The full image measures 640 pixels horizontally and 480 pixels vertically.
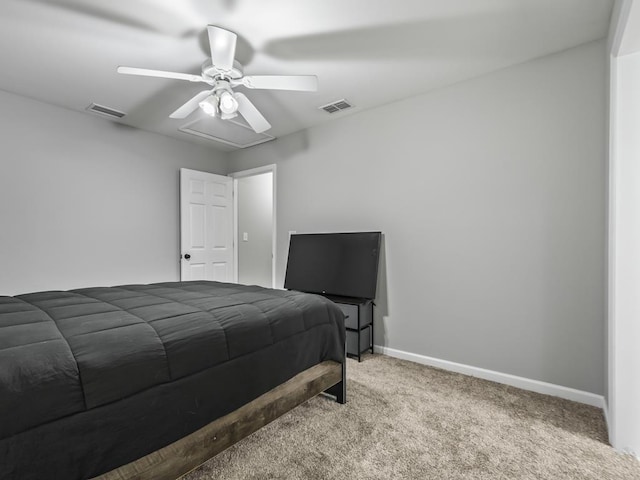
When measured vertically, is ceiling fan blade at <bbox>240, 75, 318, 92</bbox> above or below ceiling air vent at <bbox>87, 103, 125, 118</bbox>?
below

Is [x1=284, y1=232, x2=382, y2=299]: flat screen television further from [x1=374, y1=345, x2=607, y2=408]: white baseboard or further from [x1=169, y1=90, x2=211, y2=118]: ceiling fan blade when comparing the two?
[x1=169, y1=90, x2=211, y2=118]: ceiling fan blade

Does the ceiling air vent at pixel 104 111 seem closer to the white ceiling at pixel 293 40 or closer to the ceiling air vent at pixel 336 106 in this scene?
the white ceiling at pixel 293 40

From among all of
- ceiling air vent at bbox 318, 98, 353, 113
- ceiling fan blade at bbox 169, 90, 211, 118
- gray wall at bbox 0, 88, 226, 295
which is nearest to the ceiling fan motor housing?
ceiling fan blade at bbox 169, 90, 211, 118

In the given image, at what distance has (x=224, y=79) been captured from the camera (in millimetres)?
2420

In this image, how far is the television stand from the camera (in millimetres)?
3102

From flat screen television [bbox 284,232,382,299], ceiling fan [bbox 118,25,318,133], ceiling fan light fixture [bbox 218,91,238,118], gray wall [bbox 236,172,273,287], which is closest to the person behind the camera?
ceiling fan [bbox 118,25,318,133]

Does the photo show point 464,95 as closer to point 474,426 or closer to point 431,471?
point 474,426

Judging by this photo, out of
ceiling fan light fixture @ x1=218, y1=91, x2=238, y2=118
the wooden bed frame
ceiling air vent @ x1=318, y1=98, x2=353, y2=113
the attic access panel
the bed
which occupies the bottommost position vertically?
the wooden bed frame

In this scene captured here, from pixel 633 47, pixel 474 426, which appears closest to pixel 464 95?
pixel 633 47

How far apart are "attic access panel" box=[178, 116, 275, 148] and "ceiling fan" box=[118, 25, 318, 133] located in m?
1.09

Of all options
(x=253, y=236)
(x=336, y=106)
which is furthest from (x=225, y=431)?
(x=253, y=236)

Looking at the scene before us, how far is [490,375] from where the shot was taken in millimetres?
2680

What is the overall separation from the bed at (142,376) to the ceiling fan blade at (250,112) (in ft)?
4.99

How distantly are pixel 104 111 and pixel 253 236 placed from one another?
2524 mm
